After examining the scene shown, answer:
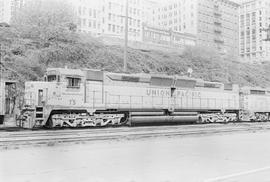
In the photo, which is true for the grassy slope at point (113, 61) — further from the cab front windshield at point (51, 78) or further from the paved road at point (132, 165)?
the paved road at point (132, 165)

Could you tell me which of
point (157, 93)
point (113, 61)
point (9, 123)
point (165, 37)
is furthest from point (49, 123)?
point (165, 37)

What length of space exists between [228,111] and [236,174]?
667 inches

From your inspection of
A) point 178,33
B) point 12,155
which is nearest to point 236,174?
point 12,155

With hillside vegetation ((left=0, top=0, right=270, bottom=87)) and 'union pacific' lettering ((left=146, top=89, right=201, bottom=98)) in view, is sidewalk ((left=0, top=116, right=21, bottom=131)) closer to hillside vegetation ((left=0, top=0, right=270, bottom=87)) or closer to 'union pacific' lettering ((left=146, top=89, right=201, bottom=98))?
hillside vegetation ((left=0, top=0, right=270, bottom=87))

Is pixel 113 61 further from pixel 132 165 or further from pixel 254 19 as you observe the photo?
pixel 132 165

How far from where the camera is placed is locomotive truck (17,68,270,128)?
13.7 metres

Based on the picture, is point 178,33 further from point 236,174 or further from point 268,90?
point 236,174

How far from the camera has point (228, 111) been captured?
843 inches

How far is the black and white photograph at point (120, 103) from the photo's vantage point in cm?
591

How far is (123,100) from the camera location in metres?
16.0

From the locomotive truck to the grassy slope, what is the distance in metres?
7.45

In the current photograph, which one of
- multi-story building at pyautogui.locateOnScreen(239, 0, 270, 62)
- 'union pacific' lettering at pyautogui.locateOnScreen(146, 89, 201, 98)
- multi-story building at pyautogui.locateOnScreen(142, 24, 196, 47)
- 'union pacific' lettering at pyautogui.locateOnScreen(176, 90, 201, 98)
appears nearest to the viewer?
multi-story building at pyautogui.locateOnScreen(239, 0, 270, 62)

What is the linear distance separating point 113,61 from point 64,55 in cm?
601

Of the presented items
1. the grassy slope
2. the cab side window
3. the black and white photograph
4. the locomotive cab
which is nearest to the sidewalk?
the locomotive cab
